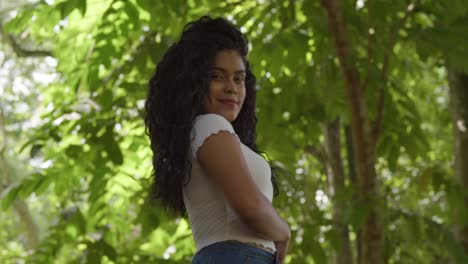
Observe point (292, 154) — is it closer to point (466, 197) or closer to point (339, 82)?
point (339, 82)

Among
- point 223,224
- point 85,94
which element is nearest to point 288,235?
point 223,224

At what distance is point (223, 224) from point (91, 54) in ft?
7.18

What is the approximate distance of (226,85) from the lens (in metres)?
2.08

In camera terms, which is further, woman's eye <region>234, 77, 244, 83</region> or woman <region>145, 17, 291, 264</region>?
woman's eye <region>234, 77, 244, 83</region>

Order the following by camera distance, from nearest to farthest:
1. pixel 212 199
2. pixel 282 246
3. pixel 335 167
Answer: pixel 212 199 < pixel 282 246 < pixel 335 167

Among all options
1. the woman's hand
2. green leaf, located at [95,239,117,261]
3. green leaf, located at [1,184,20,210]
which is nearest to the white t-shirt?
the woman's hand

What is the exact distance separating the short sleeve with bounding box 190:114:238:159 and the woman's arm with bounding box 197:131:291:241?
0.05 feet

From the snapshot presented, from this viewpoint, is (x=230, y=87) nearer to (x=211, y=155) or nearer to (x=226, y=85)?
(x=226, y=85)

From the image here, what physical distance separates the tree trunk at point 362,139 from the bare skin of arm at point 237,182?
138 cm

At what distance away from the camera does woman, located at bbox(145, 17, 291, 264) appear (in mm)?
1799

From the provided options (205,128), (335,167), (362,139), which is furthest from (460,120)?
(205,128)

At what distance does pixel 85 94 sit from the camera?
458 centimetres

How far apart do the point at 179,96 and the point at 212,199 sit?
0.32 metres

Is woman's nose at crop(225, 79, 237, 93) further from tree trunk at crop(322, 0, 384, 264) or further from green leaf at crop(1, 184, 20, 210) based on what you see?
green leaf at crop(1, 184, 20, 210)
